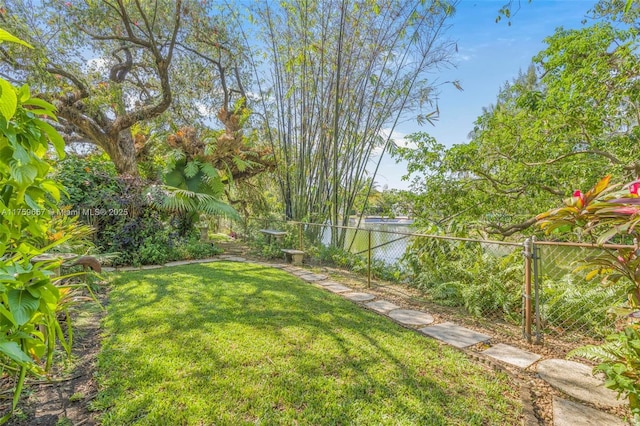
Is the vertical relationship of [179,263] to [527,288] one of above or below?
below

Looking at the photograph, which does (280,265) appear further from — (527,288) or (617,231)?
(617,231)

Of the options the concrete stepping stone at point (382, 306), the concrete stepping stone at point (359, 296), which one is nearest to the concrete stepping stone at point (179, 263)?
the concrete stepping stone at point (359, 296)

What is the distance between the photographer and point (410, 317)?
3152 mm

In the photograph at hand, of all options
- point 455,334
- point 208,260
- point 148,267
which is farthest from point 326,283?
point 148,267

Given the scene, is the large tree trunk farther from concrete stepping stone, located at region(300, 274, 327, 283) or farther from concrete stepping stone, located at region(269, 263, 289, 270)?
concrete stepping stone, located at region(300, 274, 327, 283)

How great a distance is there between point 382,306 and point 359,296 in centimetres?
44

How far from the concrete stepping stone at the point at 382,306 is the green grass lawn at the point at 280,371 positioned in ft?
0.77

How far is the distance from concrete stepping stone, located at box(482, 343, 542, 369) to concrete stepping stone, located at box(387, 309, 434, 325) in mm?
673

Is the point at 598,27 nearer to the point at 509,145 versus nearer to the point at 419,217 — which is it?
the point at 509,145

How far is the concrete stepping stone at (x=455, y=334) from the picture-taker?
2555 millimetres

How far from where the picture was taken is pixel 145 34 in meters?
5.83

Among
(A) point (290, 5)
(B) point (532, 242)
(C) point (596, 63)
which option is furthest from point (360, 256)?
(A) point (290, 5)

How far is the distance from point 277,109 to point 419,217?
3818mm

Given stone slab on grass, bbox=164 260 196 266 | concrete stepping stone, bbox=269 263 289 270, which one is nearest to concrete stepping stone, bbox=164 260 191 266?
stone slab on grass, bbox=164 260 196 266
